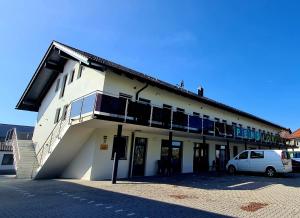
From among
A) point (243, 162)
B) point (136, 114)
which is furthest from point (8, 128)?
point (243, 162)

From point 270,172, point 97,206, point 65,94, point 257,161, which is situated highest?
point 65,94

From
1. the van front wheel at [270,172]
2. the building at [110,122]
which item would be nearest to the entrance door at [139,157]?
the building at [110,122]

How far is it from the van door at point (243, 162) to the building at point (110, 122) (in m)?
1.92

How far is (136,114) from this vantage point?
1327cm

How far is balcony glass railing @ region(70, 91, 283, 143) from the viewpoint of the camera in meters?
12.0

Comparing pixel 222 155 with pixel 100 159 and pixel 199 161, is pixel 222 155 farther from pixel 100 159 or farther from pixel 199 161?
pixel 100 159

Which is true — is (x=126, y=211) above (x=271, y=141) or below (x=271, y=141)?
below

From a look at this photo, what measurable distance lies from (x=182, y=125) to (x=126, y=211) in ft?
30.8

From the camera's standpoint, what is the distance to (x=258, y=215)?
6793 millimetres

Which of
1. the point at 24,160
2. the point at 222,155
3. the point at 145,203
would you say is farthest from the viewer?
the point at 222,155

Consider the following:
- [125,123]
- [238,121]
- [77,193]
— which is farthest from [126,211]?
[238,121]

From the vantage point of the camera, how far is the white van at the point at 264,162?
16411 millimetres

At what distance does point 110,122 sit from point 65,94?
7.52 m

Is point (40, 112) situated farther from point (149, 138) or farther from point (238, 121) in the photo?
point (238, 121)
